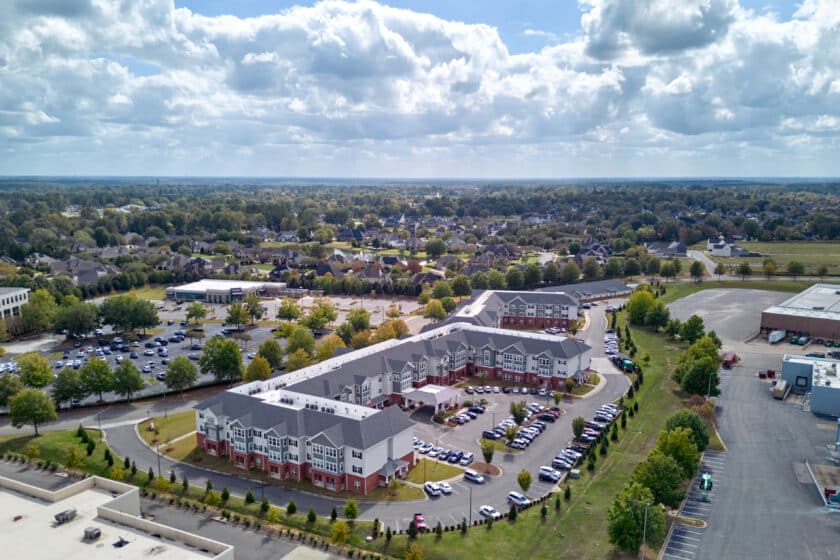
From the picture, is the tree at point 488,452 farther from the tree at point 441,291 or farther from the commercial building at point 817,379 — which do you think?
the tree at point 441,291

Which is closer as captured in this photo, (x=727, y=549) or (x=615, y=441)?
(x=727, y=549)

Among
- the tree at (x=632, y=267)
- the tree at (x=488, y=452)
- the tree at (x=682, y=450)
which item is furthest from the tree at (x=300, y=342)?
the tree at (x=632, y=267)

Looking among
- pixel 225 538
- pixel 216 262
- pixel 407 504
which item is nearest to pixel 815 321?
pixel 407 504

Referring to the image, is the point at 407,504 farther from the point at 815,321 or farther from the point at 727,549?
the point at 815,321

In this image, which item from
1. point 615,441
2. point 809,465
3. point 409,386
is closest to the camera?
point 809,465

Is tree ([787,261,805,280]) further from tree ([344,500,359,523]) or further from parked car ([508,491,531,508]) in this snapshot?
tree ([344,500,359,523])

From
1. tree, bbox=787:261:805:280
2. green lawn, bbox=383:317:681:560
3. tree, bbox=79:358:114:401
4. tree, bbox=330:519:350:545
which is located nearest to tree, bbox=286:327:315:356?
tree, bbox=79:358:114:401

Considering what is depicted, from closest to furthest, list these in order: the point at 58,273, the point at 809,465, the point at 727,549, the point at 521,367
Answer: the point at 727,549 → the point at 809,465 → the point at 521,367 → the point at 58,273
